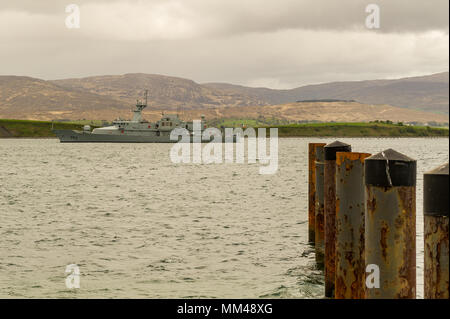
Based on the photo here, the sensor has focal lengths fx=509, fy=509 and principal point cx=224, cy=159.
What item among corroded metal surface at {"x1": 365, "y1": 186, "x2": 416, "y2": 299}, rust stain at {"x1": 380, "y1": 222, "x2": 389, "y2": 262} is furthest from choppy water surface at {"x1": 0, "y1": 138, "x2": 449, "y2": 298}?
rust stain at {"x1": 380, "y1": 222, "x2": 389, "y2": 262}

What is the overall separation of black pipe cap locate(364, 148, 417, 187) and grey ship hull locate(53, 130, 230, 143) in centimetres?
13732

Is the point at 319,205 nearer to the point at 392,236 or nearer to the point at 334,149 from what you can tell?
the point at 334,149

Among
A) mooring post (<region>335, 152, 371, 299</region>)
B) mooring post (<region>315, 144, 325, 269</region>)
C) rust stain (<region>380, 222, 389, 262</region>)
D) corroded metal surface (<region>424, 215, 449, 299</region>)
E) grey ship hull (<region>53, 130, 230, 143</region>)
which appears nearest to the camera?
corroded metal surface (<region>424, 215, 449, 299</region>)

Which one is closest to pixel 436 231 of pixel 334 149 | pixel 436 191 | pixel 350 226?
pixel 436 191

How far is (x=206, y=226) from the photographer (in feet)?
68.8

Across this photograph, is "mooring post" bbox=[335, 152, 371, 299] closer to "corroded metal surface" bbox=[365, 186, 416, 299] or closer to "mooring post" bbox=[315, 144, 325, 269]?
"corroded metal surface" bbox=[365, 186, 416, 299]

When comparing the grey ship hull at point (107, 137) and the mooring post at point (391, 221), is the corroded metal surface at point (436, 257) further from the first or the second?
the grey ship hull at point (107, 137)

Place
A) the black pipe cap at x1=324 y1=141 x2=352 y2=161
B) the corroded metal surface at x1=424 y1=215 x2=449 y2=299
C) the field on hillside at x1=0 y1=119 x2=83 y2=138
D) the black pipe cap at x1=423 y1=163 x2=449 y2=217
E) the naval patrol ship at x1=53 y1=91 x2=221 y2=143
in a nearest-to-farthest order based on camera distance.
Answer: the black pipe cap at x1=423 y1=163 x2=449 y2=217 < the corroded metal surface at x1=424 y1=215 x2=449 y2=299 < the black pipe cap at x1=324 y1=141 x2=352 y2=161 < the naval patrol ship at x1=53 y1=91 x2=221 y2=143 < the field on hillside at x1=0 y1=119 x2=83 y2=138

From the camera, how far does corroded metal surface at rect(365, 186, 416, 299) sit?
530cm

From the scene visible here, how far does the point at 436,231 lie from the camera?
486cm

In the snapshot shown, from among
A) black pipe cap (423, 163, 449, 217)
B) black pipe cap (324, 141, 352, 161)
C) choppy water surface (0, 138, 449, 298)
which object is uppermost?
black pipe cap (324, 141, 352, 161)

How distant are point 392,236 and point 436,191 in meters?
0.88

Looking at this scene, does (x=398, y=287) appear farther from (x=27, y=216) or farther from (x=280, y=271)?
(x=27, y=216)

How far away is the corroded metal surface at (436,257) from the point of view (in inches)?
190
